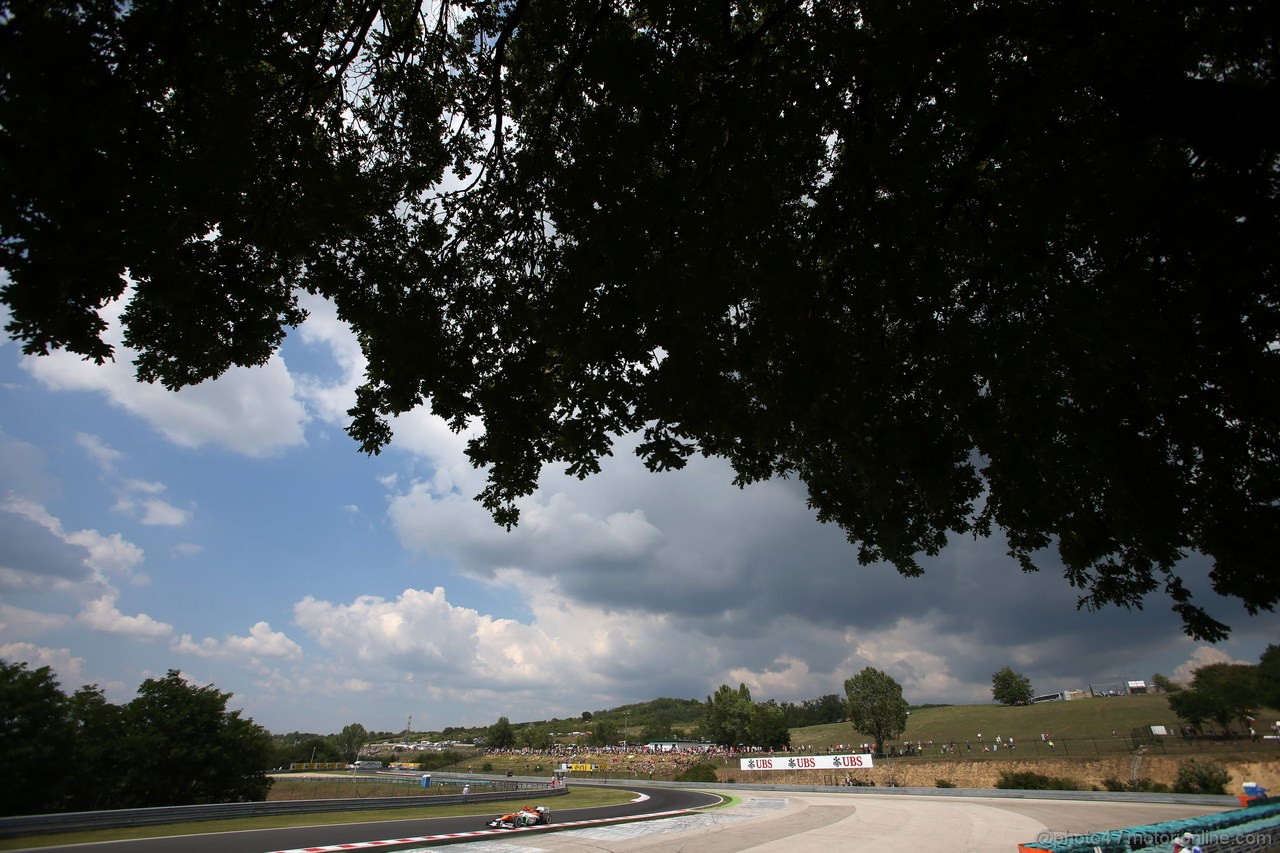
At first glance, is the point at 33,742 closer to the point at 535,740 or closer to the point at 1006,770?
the point at 1006,770

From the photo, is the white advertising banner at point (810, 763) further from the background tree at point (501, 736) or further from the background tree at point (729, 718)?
the background tree at point (501, 736)

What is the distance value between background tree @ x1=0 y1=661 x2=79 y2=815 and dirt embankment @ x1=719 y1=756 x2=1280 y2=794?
5675 centimetres

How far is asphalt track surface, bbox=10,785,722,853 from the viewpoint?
2027 centimetres

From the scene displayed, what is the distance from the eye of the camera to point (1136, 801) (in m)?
32.1

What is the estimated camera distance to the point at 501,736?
6393 inches

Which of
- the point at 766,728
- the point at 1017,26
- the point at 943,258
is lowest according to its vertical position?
the point at 766,728

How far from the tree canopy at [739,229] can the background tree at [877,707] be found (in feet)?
311

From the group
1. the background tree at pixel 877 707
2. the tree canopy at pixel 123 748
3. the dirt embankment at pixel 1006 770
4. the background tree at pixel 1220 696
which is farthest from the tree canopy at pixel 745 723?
the tree canopy at pixel 123 748

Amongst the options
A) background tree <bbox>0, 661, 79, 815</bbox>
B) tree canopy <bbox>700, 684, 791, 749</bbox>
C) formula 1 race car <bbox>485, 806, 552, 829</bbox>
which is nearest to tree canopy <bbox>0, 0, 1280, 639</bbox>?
formula 1 race car <bbox>485, 806, 552, 829</bbox>

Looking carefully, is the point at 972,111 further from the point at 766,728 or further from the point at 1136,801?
the point at 766,728

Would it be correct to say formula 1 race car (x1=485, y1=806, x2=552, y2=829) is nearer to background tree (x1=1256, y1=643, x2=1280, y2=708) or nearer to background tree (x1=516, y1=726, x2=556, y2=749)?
background tree (x1=1256, y1=643, x2=1280, y2=708)

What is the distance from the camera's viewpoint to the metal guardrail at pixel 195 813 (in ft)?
73.2

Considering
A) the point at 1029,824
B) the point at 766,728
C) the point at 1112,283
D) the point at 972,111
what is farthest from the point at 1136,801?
the point at 766,728

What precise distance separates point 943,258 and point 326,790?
62.6 meters
